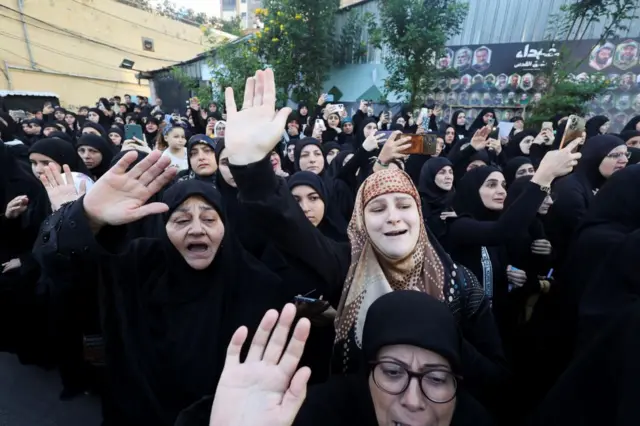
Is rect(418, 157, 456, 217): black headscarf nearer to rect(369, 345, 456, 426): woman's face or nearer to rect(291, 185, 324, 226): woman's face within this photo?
rect(291, 185, 324, 226): woman's face

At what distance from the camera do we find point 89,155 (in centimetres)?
376

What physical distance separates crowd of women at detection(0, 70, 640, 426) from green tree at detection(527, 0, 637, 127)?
574cm

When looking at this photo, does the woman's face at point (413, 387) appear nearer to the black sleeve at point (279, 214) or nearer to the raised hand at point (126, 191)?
the black sleeve at point (279, 214)

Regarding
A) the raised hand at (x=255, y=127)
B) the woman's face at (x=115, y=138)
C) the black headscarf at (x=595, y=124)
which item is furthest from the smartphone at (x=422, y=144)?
the woman's face at (x=115, y=138)

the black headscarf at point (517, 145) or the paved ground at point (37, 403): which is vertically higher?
the black headscarf at point (517, 145)

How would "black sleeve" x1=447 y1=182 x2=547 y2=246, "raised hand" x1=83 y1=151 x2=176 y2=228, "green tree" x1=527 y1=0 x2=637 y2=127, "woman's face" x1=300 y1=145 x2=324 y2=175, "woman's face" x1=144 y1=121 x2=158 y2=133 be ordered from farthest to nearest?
"woman's face" x1=144 y1=121 x2=158 y2=133
"green tree" x1=527 y1=0 x2=637 y2=127
"woman's face" x1=300 y1=145 x2=324 y2=175
"black sleeve" x1=447 y1=182 x2=547 y2=246
"raised hand" x1=83 y1=151 x2=176 y2=228

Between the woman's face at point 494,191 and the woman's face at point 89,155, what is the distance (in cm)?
377

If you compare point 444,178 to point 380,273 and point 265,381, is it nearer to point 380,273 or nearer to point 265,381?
point 380,273

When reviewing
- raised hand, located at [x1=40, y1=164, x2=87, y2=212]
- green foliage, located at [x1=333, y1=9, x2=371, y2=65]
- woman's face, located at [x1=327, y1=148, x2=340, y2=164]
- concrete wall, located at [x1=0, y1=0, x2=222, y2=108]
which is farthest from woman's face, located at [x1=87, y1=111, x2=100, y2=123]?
concrete wall, located at [x1=0, y1=0, x2=222, y2=108]

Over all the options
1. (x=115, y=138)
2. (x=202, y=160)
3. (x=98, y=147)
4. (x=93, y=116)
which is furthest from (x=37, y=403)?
(x=93, y=116)

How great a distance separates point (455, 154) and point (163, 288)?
4.09 meters

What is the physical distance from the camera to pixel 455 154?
4.69m

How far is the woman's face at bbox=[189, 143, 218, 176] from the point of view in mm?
3195

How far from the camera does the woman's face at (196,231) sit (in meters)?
1.63
